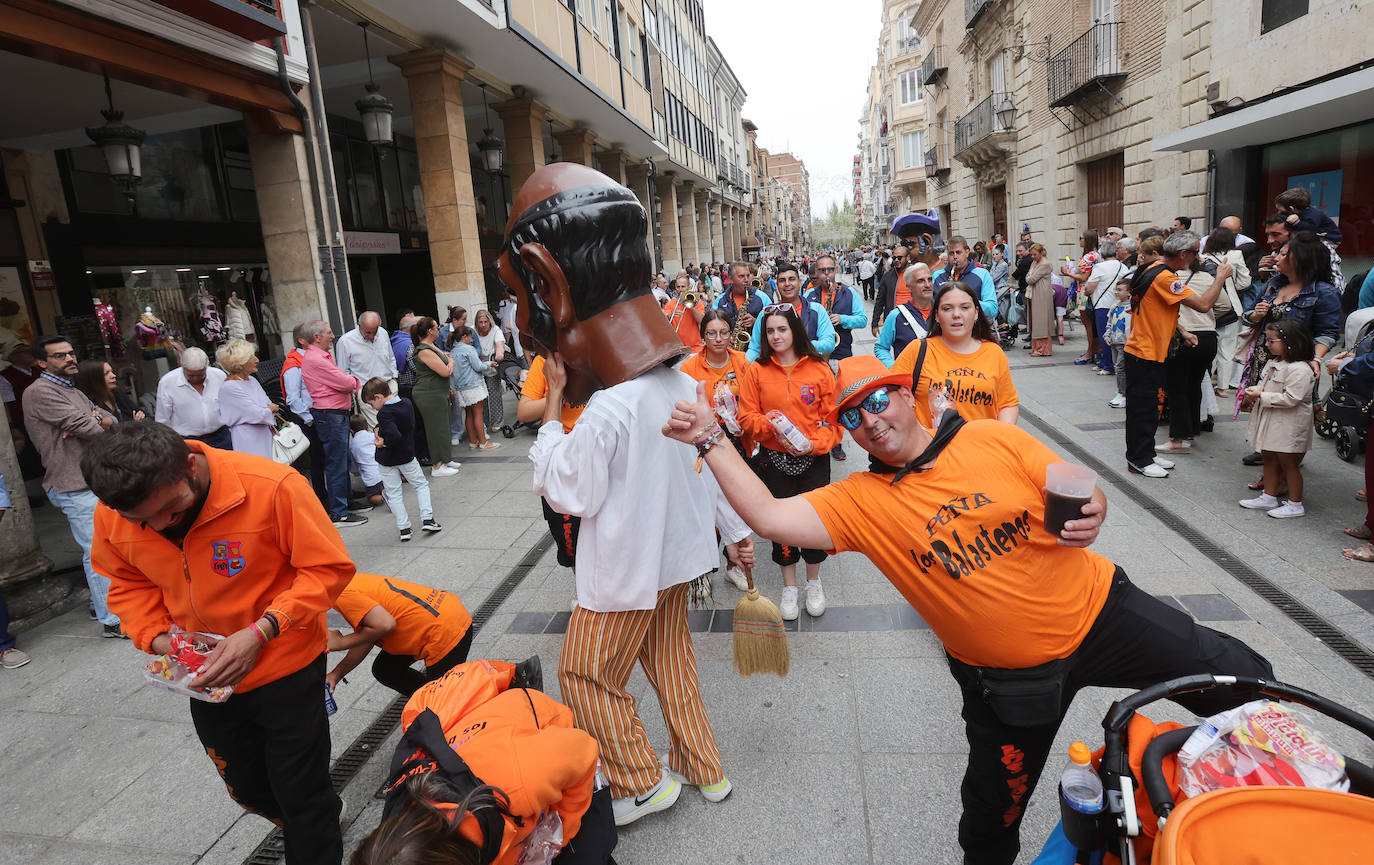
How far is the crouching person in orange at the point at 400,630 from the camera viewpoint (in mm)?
2895

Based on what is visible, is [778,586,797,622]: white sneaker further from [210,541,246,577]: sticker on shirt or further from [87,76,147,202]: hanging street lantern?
[87,76,147,202]: hanging street lantern

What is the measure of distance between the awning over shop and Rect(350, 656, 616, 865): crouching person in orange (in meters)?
10.2

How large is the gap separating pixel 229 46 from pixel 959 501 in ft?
27.2

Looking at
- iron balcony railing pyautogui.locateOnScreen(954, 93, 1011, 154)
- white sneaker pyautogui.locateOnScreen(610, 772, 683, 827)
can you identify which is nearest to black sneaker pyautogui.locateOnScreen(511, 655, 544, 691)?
white sneaker pyautogui.locateOnScreen(610, 772, 683, 827)

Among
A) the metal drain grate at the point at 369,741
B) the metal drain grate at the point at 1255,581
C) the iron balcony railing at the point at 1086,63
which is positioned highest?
the iron balcony railing at the point at 1086,63

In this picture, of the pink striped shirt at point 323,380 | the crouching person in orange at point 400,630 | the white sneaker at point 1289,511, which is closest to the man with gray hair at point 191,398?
the pink striped shirt at point 323,380

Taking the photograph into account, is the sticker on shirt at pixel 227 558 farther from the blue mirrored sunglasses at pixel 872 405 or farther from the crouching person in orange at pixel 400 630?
the blue mirrored sunglasses at pixel 872 405

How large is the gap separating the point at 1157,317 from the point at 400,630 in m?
5.96

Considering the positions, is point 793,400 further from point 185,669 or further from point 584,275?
point 185,669

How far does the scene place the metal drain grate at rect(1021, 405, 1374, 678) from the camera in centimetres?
350

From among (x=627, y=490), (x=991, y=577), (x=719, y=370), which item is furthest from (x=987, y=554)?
(x=719, y=370)

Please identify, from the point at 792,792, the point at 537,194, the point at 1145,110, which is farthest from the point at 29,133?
the point at 1145,110

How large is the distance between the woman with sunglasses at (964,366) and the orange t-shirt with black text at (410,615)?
8.33 ft

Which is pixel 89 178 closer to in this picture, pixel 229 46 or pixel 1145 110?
pixel 229 46
